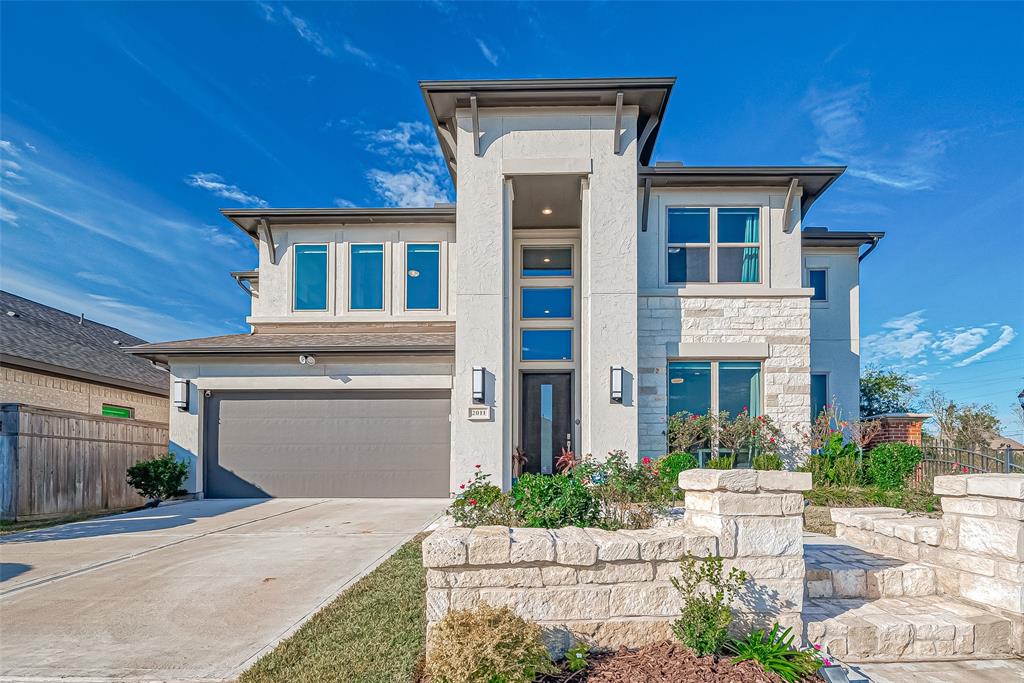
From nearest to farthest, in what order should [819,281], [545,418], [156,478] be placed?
1. [156,478]
2. [545,418]
3. [819,281]

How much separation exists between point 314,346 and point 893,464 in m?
10.3

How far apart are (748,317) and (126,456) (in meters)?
12.4

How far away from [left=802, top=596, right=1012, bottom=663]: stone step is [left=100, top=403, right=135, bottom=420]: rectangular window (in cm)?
1551

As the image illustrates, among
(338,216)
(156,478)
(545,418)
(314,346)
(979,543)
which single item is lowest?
(156,478)

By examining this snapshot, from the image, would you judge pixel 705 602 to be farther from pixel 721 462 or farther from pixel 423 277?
pixel 423 277

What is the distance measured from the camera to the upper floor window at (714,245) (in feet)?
33.8

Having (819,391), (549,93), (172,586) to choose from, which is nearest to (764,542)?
(172,586)

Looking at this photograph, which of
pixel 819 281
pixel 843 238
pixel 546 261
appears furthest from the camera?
pixel 819 281

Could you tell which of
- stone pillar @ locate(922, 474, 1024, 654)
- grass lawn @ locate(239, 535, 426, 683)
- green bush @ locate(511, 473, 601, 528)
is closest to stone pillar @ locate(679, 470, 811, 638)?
green bush @ locate(511, 473, 601, 528)

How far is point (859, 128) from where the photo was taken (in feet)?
42.5

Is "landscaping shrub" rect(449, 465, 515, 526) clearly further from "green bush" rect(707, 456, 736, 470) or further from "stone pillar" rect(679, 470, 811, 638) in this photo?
"green bush" rect(707, 456, 736, 470)

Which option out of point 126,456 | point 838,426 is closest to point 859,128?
point 838,426

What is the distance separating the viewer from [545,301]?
11.5m

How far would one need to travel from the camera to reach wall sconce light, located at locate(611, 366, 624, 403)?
28.3 ft
